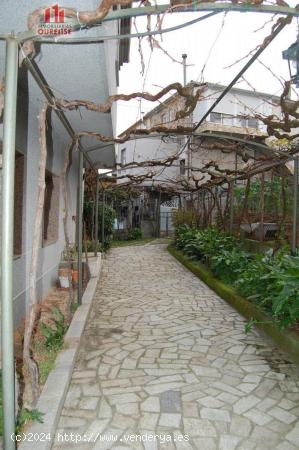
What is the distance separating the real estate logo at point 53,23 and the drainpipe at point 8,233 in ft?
0.62

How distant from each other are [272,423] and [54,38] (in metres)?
2.97

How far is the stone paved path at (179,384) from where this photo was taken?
7.64 feet

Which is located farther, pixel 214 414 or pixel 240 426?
pixel 214 414

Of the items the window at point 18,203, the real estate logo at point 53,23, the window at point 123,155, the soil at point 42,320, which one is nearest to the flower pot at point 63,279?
the soil at point 42,320

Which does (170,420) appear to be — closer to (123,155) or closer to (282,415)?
(282,415)

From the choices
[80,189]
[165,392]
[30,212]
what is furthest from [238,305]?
[30,212]

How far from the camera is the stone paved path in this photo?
91.7 inches

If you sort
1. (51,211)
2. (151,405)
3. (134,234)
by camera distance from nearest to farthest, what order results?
(151,405) < (51,211) < (134,234)

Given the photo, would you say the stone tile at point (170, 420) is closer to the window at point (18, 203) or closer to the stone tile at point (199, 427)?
the stone tile at point (199, 427)

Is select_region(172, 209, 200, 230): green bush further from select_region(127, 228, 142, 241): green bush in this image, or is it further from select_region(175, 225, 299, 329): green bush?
select_region(127, 228, 142, 241): green bush

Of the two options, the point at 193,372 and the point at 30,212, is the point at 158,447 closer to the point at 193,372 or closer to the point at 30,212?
the point at 193,372

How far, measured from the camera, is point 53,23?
6.14ft

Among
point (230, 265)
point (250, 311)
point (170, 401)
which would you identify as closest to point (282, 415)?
point (170, 401)

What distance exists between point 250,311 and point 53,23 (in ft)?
13.8
